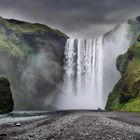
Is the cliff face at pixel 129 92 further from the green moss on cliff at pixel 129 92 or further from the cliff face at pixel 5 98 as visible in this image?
the cliff face at pixel 5 98

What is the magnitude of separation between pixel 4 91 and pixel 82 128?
116m

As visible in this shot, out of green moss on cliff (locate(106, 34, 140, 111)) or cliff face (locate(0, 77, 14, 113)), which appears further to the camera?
→ cliff face (locate(0, 77, 14, 113))

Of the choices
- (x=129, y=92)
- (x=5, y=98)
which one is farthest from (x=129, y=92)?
(x=5, y=98)

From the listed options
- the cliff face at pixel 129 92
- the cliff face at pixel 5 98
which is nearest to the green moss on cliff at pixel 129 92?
the cliff face at pixel 129 92

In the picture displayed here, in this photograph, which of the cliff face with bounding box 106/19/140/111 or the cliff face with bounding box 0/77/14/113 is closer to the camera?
the cliff face with bounding box 106/19/140/111

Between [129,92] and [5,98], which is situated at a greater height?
[129,92]

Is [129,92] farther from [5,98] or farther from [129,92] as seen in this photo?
[5,98]

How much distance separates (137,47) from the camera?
19712 centimetres

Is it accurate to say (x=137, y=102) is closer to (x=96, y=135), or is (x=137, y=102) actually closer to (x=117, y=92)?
(x=117, y=92)

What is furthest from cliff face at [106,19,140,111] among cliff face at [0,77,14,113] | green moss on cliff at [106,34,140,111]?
cliff face at [0,77,14,113]

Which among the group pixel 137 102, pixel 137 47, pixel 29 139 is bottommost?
pixel 29 139

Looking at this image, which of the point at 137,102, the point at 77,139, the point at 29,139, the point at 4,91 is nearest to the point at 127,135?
the point at 77,139

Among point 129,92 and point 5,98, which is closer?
point 129,92

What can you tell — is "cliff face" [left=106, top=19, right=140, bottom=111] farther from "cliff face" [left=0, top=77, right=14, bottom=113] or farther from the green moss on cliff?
"cliff face" [left=0, top=77, right=14, bottom=113]
